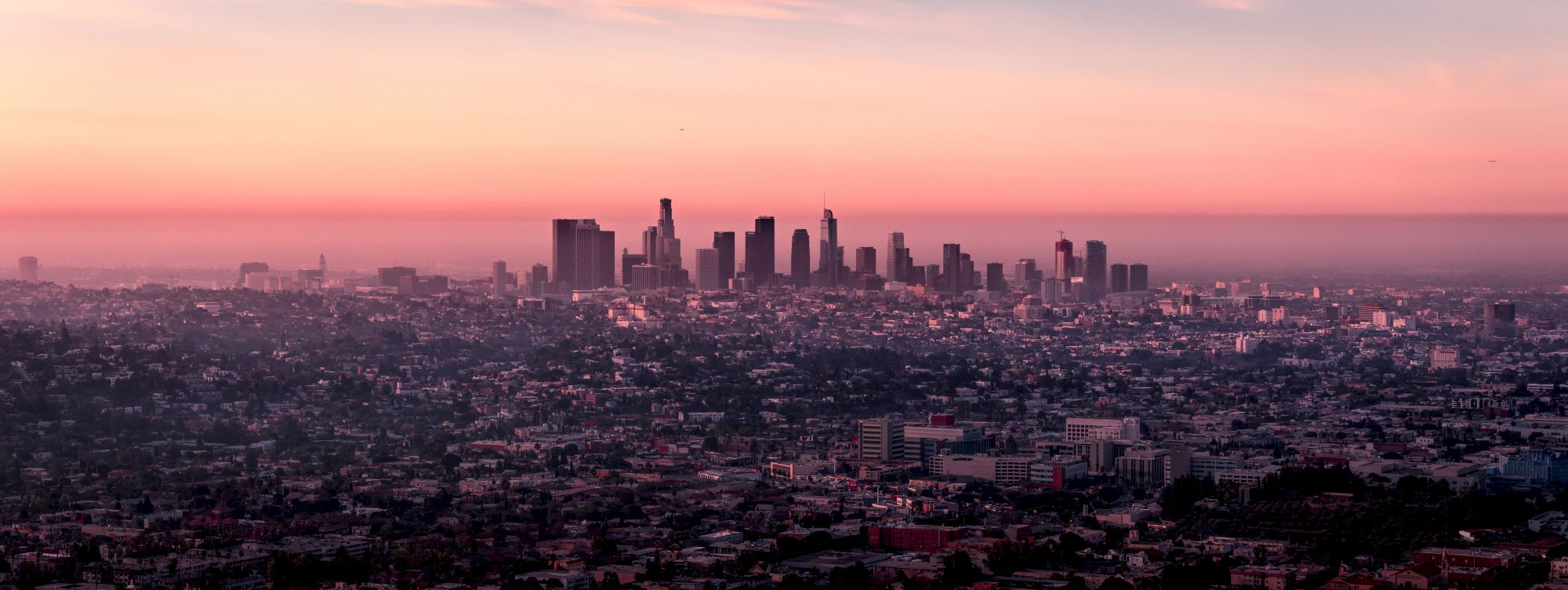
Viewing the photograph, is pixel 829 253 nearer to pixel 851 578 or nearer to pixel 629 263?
pixel 629 263

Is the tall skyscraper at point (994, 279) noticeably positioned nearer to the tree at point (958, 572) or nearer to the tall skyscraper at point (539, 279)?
the tall skyscraper at point (539, 279)

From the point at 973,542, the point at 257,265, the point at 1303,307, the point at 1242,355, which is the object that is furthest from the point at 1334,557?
the point at 257,265

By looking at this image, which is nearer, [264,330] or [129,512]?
[129,512]

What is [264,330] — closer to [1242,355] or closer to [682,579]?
[1242,355]

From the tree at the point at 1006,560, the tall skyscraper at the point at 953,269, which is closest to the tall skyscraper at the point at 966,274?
the tall skyscraper at the point at 953,269

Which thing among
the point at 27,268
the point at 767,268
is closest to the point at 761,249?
the point at 767,268

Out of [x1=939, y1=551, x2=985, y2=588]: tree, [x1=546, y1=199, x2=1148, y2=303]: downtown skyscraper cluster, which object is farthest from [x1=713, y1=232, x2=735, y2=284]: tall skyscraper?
[x1=939, y1=551, x2=985, y2=588]: tree

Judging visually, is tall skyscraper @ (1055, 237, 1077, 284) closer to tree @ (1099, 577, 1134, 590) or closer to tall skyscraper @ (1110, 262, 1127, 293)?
tall skyscraper @ (1110, 262, 1127, 293)
